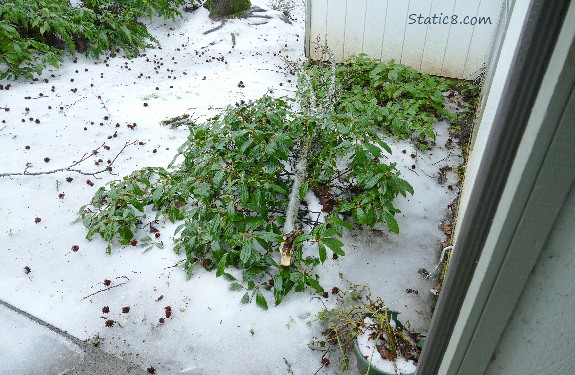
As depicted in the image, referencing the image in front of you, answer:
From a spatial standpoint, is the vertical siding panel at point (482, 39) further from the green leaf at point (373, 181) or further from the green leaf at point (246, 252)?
the green leaf at point (246, 252)

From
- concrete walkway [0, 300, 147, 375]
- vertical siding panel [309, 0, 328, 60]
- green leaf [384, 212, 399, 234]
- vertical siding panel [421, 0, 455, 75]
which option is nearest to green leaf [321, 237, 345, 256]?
green leaf [384, 212, 399, 234]

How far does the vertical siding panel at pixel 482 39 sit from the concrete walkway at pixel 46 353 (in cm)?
526

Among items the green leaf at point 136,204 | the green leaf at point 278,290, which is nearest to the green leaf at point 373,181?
the green leaf at point 278,290

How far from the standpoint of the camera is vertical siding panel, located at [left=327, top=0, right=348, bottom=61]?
5633mm

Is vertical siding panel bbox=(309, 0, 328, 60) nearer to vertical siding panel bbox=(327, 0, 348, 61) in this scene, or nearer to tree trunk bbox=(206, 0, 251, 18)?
vertical siding panel bbox=(327, 0, 348, 61)

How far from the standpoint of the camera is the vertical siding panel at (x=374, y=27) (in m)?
5.41

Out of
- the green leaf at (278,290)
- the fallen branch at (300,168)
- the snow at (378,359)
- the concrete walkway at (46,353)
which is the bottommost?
the concrete walkway at (46,353)

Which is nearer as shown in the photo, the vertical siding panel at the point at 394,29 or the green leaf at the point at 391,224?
the green leaf at the point at 391,224

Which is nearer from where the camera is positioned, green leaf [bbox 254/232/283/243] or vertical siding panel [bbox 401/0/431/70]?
green leaf [bbox 254/232/283/243]

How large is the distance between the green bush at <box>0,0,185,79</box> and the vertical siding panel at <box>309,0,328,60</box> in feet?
9.53

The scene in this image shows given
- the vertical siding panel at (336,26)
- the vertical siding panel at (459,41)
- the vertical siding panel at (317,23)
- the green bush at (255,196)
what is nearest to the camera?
the green bush at (255,196)

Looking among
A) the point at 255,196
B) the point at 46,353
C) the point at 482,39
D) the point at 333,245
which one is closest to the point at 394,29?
the point at 482,39

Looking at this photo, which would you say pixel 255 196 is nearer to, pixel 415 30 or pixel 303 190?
pixel 303 190

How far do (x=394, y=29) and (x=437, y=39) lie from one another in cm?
60
